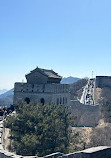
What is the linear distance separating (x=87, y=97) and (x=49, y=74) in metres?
19.0

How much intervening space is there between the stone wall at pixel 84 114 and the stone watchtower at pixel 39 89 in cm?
478

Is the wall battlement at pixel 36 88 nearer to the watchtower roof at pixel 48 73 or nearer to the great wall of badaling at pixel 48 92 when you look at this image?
the great wall of badaling at pixel 48 92

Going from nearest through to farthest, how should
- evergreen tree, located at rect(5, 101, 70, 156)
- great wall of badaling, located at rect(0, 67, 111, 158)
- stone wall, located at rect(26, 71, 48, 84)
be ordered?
evergreen tree, located at rect(5, 101, 70, 156)
great wall of badaling, located at rect(0, 67, 111, 158)
stone wall, located at rect(26, 71, 48, 84)

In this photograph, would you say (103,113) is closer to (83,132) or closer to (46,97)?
(83,132)

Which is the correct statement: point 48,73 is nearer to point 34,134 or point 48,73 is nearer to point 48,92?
point 48,92

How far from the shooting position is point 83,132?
116 feet

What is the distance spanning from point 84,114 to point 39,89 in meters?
10.5

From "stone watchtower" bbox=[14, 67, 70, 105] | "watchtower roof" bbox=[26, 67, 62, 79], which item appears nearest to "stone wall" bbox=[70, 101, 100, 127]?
"stone watchtower" bbox=[14, 67, 70, 105]

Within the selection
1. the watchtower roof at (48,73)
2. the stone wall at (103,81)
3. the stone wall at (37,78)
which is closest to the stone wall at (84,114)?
the watchtower roof at (48,73)

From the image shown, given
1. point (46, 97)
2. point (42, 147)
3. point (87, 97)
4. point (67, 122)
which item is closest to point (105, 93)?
point (87, 97)

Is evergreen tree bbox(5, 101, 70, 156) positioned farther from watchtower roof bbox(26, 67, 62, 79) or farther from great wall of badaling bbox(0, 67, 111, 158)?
watchtower roof bbox(26, 67, 62, 79)

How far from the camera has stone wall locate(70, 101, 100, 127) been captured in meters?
38.7

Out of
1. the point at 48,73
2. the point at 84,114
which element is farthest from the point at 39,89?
the point at 84,114

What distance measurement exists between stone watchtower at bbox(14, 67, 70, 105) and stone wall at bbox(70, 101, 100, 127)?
478 cm
